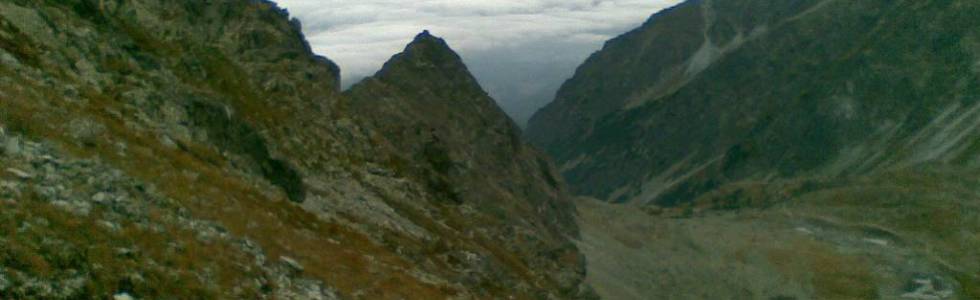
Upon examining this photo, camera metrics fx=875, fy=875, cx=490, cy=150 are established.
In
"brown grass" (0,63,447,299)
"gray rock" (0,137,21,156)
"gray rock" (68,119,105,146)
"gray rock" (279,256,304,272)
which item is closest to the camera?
"gray rock" (0,137,21,156)

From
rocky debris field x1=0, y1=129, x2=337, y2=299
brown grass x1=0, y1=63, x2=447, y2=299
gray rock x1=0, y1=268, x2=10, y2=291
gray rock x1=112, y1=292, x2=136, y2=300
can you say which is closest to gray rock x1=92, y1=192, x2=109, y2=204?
rocky debris field x1=0, y1=129, x2=337, y2=299

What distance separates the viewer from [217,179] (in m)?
36.2

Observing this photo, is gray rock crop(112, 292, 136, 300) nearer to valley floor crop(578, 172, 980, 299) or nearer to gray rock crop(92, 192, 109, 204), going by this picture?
gray rock crop(92, 192, 109, 204)

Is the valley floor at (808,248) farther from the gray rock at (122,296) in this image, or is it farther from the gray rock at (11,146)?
the gray rock at (122,296)

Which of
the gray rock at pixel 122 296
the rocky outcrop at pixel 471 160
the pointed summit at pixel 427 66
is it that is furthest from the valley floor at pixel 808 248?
the gray rock at pixel 122 296

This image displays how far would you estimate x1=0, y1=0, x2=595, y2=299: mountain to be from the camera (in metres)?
22.5

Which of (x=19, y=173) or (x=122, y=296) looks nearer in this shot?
(x=122, y=296)

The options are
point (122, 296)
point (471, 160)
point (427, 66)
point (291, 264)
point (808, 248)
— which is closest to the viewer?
point (122, 296)

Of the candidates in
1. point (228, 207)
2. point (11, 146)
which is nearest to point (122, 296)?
point (11, 146)

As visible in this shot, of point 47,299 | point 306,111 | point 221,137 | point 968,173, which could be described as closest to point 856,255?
point 968,173

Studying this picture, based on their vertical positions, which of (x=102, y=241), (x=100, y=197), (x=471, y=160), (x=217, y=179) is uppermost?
(x=100, y=197)

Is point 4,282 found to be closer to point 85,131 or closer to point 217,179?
point 85,131

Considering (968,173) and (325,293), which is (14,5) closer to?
(325,293)

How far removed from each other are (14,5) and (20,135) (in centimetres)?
1634
